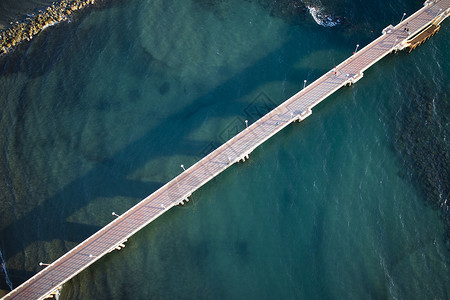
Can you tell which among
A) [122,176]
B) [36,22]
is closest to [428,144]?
[122,176]

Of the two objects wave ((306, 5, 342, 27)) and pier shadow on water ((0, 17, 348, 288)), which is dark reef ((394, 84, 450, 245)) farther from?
wave ((306, 5, 342, 27))

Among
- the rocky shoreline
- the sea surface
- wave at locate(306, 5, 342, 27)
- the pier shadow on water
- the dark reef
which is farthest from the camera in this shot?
the rocky shoreline

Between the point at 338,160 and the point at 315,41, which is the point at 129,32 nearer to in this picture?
the point at 315,41

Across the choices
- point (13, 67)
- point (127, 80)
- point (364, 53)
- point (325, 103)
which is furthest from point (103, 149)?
point (364, 53)

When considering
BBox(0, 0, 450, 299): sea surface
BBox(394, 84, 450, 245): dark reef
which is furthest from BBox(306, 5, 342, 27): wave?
BBox(394, 84, 450, 245): dark reef

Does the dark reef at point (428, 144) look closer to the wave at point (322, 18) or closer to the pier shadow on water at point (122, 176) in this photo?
the pier shadow on water at point (122, 176)

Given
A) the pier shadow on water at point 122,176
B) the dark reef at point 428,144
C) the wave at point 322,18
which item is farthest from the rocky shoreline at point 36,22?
the dark reef at point 428,144
